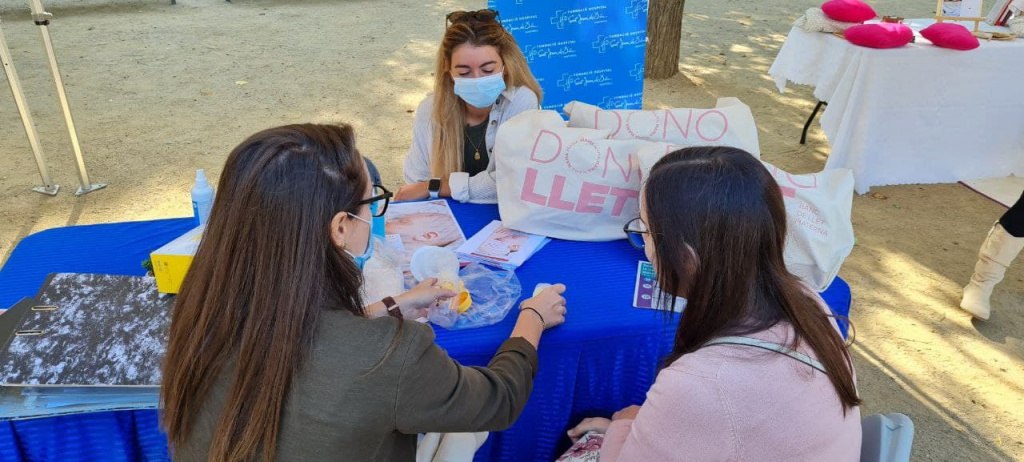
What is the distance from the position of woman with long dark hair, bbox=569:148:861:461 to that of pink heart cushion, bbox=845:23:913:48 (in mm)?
2933

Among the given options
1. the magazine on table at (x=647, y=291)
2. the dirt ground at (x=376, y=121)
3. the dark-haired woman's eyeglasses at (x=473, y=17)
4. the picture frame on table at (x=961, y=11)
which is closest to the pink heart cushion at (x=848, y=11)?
the picture frame on table at (x=961, y=11)

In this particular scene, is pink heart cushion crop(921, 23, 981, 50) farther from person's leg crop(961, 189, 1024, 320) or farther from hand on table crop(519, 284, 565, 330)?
hand on table crop(519, 284, 565, 330)

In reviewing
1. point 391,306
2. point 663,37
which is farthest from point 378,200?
point 663,37

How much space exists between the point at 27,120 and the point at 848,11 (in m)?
4.49

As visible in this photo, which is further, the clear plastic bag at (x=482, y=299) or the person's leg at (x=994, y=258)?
the person's leg at (x=994, y=258)

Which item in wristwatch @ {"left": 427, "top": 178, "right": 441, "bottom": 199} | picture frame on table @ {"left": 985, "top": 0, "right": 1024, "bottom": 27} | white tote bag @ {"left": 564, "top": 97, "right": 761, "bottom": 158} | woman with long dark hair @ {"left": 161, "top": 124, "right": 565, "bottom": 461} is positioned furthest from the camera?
picture frame on table @ {"left": 985, "top": 0, "right": 1024, "bottom": 27}

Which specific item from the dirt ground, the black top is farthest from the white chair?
the black top

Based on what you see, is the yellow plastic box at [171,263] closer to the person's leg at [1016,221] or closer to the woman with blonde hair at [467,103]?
the woman with blonde hair at [467,103]

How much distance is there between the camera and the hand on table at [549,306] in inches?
66.2

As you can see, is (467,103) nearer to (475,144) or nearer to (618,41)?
(475,144)

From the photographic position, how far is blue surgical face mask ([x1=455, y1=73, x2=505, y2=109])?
249 centimetres

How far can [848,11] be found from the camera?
13.0 ft

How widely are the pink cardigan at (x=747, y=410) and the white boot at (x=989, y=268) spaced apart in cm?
224

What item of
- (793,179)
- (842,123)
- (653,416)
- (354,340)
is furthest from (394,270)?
(842,123)
